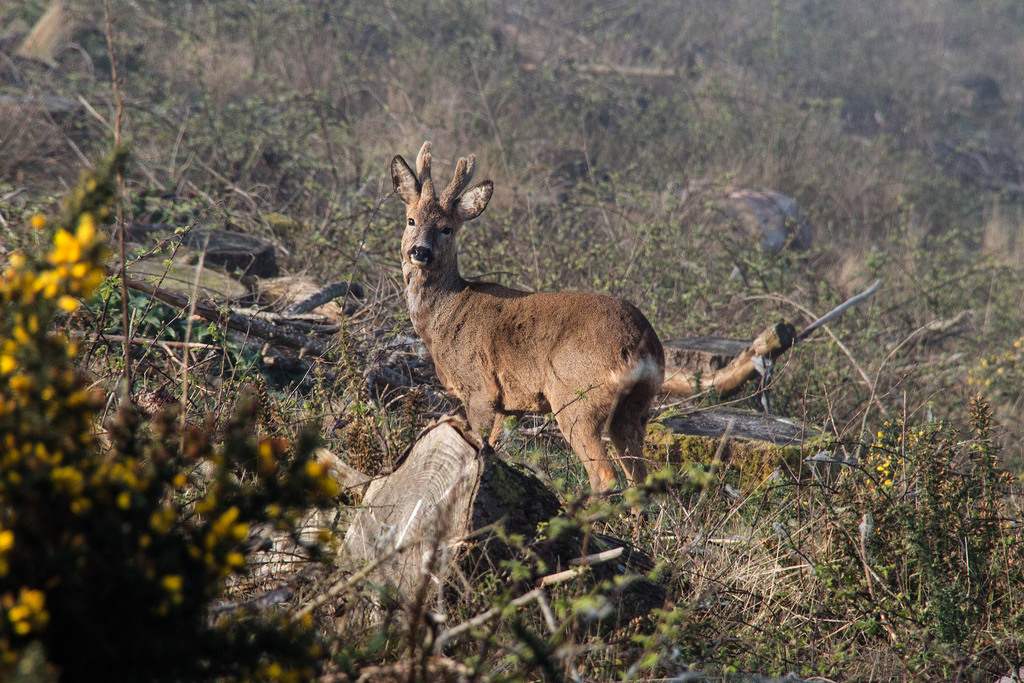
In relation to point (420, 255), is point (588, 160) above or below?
below

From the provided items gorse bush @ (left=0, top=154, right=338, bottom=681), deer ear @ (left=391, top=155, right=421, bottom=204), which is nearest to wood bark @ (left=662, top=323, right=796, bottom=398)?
deer ear @ (left=391, top=155, right=421, bottom=204)

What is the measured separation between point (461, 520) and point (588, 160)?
683cm

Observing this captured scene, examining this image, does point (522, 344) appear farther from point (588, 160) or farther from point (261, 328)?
point (588, 160)

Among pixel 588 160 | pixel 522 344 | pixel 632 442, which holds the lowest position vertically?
pixel 632 442

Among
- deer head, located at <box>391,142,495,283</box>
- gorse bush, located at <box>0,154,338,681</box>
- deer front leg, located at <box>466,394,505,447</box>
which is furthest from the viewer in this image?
deer head, located at <box>391,142,495,283</box>

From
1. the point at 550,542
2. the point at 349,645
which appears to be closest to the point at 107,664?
the point at 349,645

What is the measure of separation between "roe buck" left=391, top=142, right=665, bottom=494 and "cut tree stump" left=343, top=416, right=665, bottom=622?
1.09 m

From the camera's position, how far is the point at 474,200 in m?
5.55

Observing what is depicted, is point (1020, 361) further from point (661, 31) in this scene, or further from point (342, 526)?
point (661, 31)

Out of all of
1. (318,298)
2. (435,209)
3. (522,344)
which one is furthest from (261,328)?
(522,344)

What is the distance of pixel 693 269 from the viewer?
9.15 metres

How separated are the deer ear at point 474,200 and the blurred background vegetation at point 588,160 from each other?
36.7 inches

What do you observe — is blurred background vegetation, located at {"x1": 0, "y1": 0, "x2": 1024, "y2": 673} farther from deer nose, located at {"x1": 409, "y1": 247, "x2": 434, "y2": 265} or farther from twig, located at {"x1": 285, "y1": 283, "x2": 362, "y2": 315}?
deer nose, located at {"x1": 409, "y1": 247, "x2": 434, "y2": 265}

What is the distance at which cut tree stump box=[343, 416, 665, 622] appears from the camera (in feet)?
9.95
